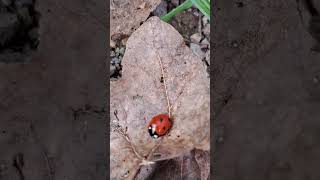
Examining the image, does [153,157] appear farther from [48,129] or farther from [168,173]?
[48,129]

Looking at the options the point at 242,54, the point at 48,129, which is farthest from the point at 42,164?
the point at 242,54

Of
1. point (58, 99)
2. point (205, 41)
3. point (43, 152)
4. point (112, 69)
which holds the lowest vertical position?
point (43, 152)

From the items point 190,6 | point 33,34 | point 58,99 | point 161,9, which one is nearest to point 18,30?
point 33,34

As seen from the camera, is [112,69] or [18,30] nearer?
[18,30]

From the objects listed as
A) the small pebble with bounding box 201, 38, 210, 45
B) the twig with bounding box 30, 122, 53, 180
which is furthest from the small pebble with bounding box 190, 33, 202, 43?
the twig with bounding box 30, 122, 53, 180

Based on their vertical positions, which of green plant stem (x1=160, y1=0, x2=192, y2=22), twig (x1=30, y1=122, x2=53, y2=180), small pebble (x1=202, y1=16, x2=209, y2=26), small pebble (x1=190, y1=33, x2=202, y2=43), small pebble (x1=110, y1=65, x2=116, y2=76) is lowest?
twig (x1=30, y1=122, x2=53, y2=180)

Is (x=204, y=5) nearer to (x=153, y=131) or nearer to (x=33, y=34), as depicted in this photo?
(x=153, y=131)

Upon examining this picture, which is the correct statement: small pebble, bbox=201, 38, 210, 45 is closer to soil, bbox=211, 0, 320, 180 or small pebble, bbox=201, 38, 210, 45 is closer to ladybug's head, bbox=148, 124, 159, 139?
soil, bbox=211, 0, 320, 180
